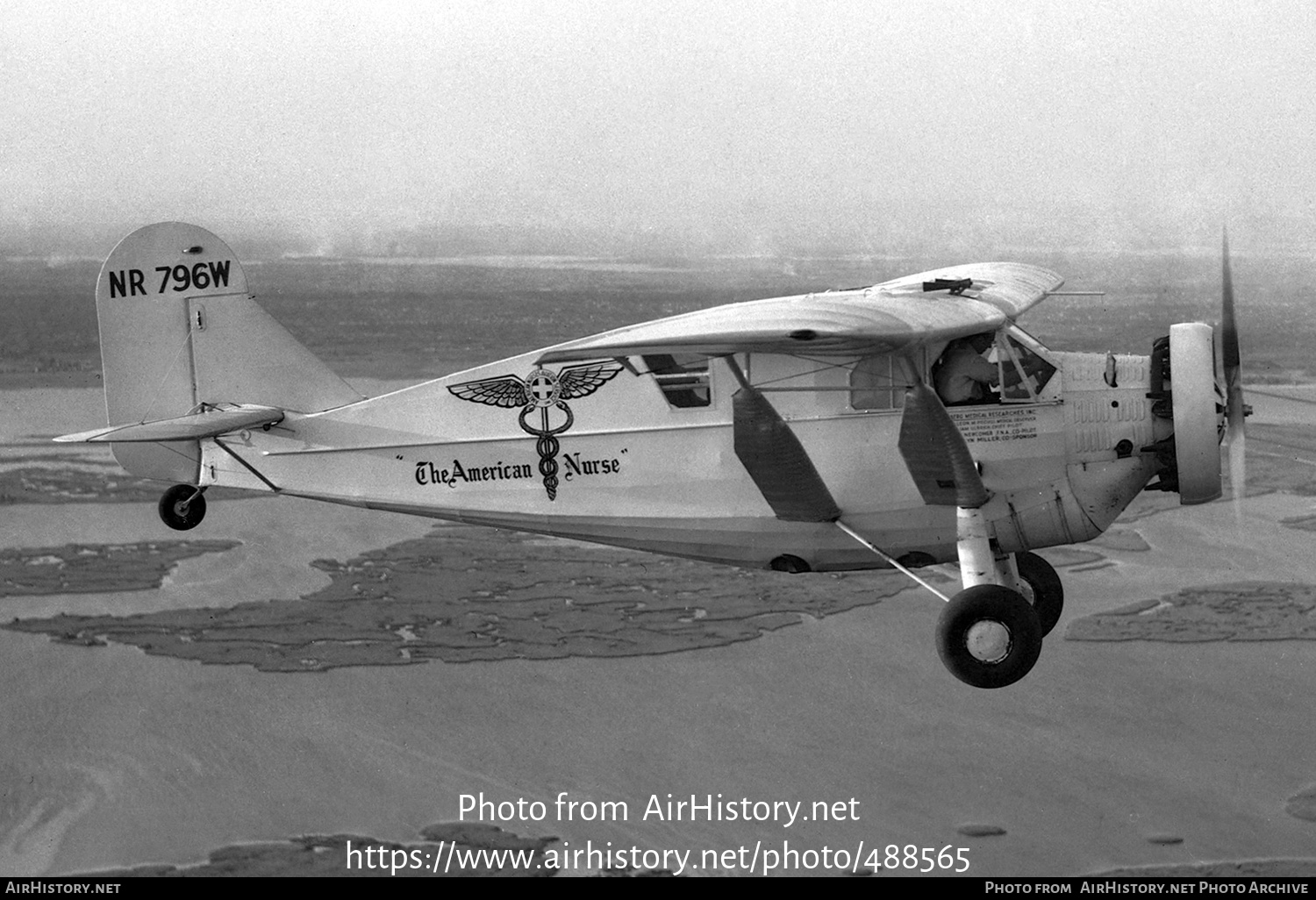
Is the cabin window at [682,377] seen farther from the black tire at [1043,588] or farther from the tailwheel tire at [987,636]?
the black tire at [1043,588]

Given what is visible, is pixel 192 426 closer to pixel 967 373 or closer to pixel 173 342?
pixel 173 342

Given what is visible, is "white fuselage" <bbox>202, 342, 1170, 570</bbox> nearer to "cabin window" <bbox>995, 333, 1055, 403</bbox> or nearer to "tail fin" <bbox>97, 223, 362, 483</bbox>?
"cabin window" <bbox>995, 333, 1055, 403</bbox>

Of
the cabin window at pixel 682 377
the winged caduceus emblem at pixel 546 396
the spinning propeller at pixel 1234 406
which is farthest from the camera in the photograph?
the winged caduceus emblem at pixel 546 396

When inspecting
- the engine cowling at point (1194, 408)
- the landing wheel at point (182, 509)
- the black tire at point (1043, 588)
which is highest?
the engine cowling at point (1194, 408)

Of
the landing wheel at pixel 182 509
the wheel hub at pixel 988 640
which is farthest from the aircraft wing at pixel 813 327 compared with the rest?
the landing wheel at pixel 182 509

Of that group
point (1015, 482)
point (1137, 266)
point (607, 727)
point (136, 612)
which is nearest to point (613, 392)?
point (1015, 482)

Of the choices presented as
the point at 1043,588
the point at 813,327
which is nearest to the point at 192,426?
the point at 813,327

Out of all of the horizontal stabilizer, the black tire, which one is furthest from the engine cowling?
the horizontal stabilizer
